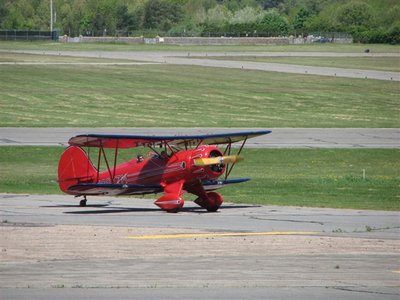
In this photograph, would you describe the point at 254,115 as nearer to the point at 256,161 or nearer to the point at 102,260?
the point at 256,161

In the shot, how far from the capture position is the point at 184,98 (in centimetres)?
6122

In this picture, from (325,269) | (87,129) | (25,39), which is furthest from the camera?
(25,39)

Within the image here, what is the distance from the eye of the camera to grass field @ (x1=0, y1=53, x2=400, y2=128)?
51.8 m

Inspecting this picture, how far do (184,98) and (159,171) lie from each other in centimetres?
3636

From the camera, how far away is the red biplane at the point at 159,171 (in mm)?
24438

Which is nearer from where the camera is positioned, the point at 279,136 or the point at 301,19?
the point at 279,136

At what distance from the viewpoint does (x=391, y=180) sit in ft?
105

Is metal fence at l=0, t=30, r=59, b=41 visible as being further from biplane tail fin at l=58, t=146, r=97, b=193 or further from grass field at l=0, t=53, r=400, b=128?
biplane tail fin at l=58, t=146, r=97, b=193

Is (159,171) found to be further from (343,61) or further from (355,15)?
(355,15)

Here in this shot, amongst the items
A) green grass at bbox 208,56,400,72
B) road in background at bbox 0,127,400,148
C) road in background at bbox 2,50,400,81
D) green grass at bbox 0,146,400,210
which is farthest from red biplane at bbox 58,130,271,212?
green grass at bbox 208,56,400,72

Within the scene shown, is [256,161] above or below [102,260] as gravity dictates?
below

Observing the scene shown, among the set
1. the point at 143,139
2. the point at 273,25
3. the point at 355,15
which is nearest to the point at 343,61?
the point at 355,15

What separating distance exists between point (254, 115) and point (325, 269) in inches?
1496

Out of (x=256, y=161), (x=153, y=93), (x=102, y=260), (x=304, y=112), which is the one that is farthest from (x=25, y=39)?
(x=102, y=260)
